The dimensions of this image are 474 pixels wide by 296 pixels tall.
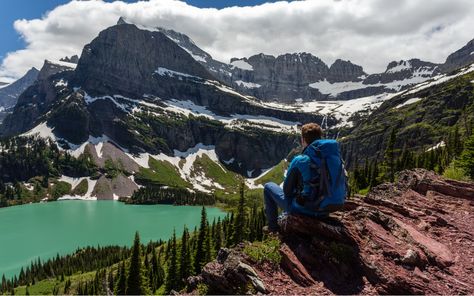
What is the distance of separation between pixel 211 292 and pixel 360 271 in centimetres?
440

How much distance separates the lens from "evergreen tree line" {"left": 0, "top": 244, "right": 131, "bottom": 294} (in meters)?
123

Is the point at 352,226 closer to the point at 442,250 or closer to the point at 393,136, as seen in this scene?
the point at 442,250

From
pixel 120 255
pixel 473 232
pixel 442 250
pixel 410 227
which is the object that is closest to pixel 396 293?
pixel 442 250

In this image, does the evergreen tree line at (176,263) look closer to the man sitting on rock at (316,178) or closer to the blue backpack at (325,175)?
the man sitting on rock at (316,178)

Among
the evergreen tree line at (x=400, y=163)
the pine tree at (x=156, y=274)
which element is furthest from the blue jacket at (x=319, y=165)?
the pine tree at (x=156, y=274)

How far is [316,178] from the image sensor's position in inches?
464

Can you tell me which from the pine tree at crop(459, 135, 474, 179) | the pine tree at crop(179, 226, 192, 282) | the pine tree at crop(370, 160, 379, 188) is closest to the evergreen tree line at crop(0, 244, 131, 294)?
the pine tree at crop(179, 226, 192, 282)

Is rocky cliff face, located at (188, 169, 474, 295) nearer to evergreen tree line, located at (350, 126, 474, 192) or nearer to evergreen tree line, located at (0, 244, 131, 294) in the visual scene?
evergreen tree line, located at (350, 126, 474, 192)

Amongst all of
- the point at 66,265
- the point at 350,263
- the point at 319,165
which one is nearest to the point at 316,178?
the point at 319,165

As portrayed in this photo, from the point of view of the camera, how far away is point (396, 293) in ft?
35.4

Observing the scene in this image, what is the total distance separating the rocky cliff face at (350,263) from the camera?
10875 millimetres

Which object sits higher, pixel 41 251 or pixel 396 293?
pixel 396 293

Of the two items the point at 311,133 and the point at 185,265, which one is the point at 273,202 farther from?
the point at 185,265

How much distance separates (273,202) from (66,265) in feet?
459
